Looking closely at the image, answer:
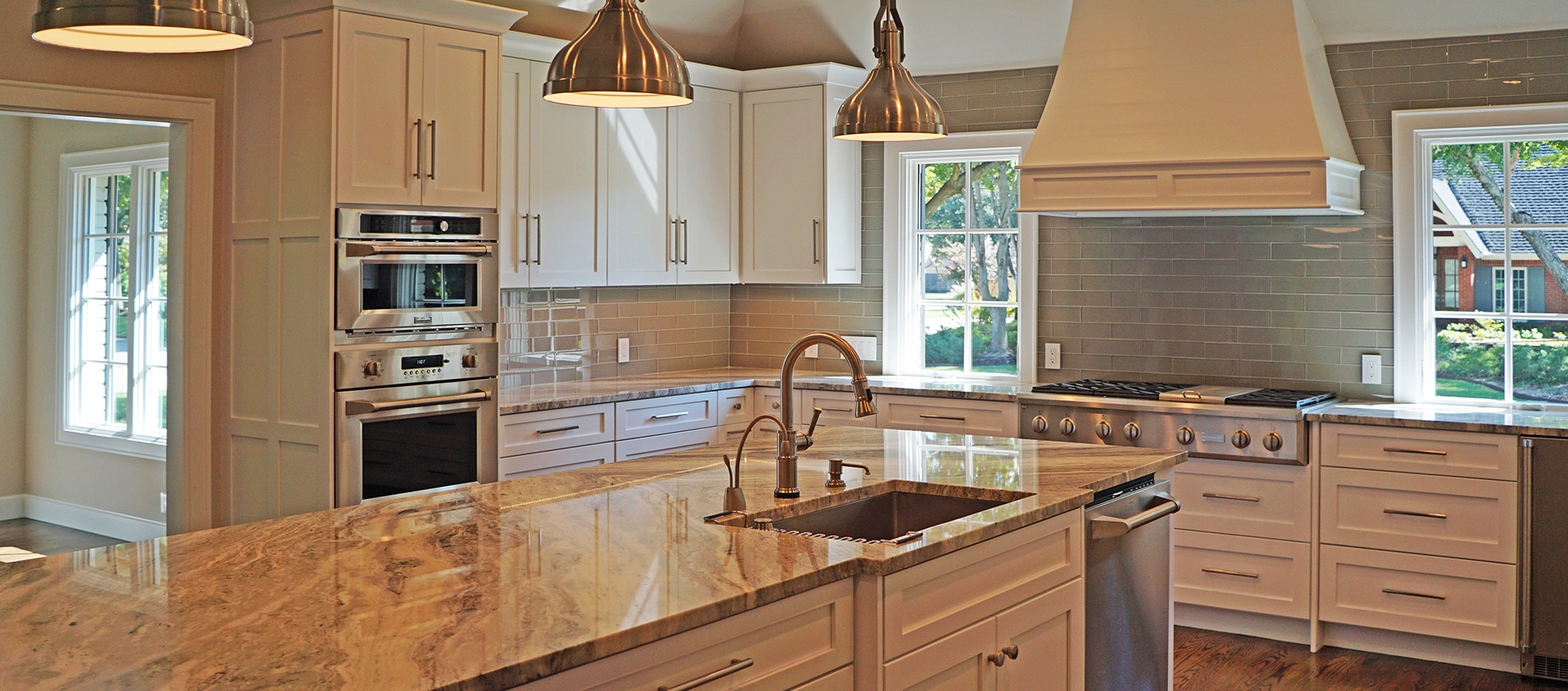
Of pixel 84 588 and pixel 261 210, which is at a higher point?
pixel 261 210

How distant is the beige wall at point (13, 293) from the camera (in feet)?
23.4

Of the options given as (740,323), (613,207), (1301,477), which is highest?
(613,207)

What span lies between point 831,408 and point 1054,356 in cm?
108

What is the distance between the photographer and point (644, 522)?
8.20ft

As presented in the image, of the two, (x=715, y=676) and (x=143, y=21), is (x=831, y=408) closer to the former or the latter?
(x=715, y=676)

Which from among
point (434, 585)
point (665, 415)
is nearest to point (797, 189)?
point (665, 415)

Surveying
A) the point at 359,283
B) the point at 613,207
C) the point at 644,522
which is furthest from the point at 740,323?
the point at 644,522

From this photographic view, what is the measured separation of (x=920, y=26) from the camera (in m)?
5.88

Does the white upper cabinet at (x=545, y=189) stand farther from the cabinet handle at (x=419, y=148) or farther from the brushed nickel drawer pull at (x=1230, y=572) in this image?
the brushed nickel drawer pull at (x=1230, y=572)

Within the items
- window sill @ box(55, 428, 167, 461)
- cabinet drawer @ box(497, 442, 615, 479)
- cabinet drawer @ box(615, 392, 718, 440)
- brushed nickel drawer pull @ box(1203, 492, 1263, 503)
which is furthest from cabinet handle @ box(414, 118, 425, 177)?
brushed nickel drawer pull @ box(1203, 492, 1263, 503)

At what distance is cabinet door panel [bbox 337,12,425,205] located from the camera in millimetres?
4180

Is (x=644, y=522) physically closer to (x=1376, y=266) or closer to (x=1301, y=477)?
(x=1301, y=477)

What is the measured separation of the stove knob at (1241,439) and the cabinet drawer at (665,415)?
2.22 meters

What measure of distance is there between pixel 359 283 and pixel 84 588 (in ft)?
7.71
